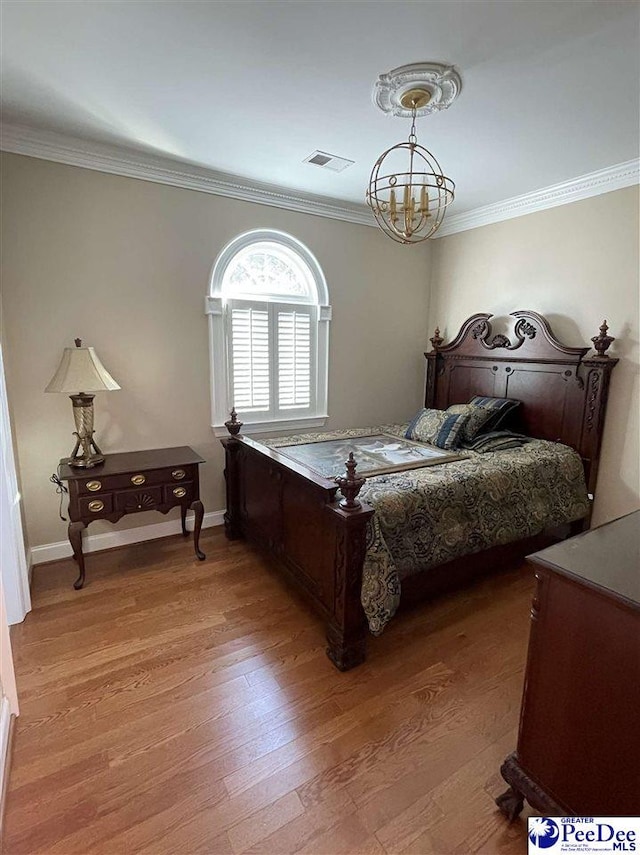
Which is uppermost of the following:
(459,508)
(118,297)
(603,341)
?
(118,297)

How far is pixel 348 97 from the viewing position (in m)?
2.13

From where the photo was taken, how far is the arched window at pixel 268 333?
11.1 ft

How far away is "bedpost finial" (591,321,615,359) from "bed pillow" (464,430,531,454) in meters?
0.80

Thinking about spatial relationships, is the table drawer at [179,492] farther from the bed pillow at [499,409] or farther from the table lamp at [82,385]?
the bed pillow at [499,409]

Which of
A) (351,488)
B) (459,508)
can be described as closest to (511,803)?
(351,488)

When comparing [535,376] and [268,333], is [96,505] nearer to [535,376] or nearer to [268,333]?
[268,333]

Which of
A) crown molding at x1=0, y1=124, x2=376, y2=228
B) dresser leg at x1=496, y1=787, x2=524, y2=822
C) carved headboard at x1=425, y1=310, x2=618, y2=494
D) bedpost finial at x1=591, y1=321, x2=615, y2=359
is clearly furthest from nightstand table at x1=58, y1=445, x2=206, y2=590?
bedpost finial at x1=591, y1=321, x2=615, y2=359

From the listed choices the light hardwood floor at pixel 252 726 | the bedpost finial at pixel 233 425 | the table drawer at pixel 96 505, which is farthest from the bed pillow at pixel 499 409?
the table drawer at pixel 96 505

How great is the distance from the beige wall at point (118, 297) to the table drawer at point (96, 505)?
19.7 inches

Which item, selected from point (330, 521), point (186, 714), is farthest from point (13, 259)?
point (186, 714)

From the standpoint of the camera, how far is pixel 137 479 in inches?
107

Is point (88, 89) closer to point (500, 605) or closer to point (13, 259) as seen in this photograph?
point (13, 259)

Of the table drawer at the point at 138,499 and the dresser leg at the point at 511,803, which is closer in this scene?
the dresser leg at the point at 511,803

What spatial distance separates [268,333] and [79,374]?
1.52 m
